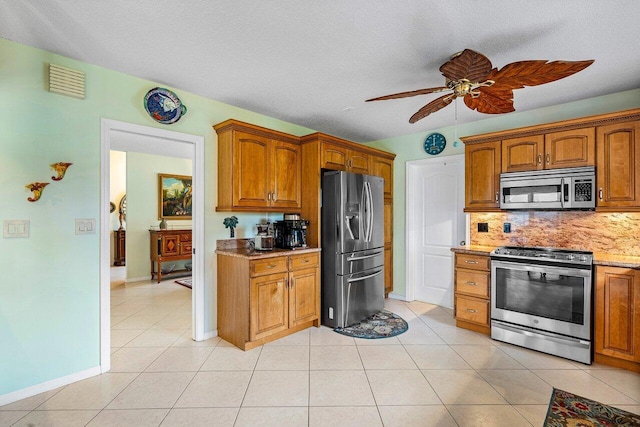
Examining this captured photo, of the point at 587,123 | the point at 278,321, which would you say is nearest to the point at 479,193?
the point at 587,123

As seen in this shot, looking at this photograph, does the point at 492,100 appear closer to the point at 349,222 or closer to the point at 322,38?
the point at 322,38

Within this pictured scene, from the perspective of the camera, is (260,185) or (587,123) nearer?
(587,123)

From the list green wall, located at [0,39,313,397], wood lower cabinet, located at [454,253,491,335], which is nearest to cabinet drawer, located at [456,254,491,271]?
wood lower cabinet, located at [454,253,491,335]

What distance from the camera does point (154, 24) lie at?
198 centimetres

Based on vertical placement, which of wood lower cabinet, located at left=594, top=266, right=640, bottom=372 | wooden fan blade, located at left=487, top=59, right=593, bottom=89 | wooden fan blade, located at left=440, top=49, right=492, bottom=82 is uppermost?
wooden fan blade, located at left=440, top=49, right=492, bottom=82

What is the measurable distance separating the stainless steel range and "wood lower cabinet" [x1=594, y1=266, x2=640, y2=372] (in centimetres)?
8

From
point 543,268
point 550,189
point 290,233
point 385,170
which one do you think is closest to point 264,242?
point 290,233

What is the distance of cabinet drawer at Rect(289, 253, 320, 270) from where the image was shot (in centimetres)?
328

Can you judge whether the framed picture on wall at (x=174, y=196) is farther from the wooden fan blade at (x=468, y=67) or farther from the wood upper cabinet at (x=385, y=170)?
the wooden fan blade at (x=468, y=67)

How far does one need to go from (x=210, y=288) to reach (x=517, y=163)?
3631 millimetres

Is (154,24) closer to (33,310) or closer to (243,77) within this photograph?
(243,77)

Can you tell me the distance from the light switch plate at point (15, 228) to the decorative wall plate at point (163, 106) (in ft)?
4.30

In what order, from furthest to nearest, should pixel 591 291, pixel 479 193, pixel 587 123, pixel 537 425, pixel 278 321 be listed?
pixel 479 193 < pixel 278 321 < pixel 587 123 < pixel 591 291 < pixel 537 425

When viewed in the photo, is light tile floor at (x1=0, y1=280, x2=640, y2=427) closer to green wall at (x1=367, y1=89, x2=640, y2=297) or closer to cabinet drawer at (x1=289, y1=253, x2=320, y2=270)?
cabinet drawer at (x1=289, y1=253, x2=320, y2=270)
